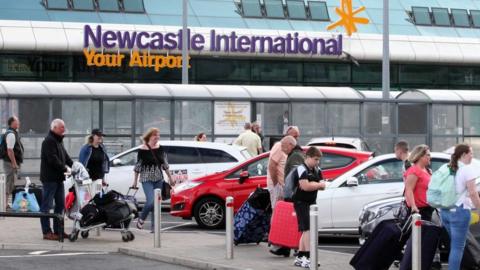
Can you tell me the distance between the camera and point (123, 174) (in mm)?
23375

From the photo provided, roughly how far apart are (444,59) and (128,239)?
112 feet

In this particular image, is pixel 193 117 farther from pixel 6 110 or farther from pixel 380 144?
pixel 380 144

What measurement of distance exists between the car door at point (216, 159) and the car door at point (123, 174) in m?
1.49

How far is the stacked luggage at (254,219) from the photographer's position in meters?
15.5

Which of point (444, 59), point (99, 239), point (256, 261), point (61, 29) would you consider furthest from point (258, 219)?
point (444, 59)

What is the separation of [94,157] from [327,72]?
29711 millimetres

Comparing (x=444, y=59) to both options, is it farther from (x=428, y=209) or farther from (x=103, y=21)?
(x=428, y=209)

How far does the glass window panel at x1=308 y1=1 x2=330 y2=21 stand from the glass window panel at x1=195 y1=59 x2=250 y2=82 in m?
4.10

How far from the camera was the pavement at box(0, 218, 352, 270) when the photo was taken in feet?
44.8

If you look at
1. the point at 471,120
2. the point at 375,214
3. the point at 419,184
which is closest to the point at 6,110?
the point at 471,120

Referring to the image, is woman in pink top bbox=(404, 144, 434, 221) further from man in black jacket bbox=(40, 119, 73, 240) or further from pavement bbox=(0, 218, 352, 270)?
man in black jacket bbox=(40, 119, 73, 240)

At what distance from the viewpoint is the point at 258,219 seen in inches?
614

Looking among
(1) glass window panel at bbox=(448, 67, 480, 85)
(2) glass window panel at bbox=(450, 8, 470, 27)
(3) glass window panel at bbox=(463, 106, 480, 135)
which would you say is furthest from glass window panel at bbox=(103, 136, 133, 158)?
(2) glass window panel at bbox=(450, 8, 470, 27)

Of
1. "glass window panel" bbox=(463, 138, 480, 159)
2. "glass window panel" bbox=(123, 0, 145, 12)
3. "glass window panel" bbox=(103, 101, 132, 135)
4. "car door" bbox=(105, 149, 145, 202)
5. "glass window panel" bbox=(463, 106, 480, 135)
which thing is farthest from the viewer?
"glass window panel" bbox=(123, 0, 145, 12)
